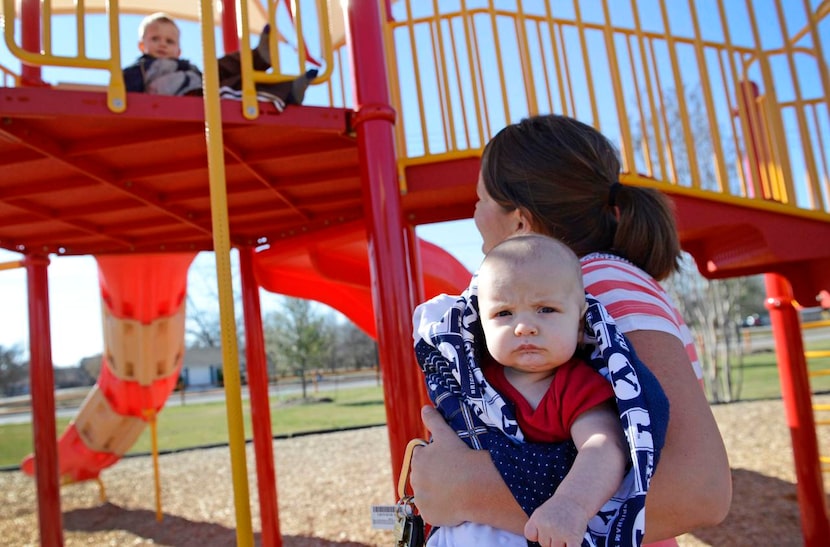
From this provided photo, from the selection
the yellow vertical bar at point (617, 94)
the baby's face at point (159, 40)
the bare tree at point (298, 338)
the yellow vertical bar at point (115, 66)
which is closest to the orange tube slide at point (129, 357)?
the baby's face at point (159, 40)

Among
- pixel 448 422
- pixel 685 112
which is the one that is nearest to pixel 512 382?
pixel 448 422

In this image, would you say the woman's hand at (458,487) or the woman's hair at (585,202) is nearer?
the woman's hand at (458,487)

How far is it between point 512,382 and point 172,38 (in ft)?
12.4

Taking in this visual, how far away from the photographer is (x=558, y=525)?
90cm

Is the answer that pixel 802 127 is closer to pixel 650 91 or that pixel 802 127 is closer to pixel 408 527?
pixel 650 91

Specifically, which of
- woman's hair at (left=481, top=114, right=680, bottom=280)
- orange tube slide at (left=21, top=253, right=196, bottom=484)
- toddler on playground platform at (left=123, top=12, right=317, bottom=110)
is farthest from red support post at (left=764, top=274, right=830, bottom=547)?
orange tube slide at (left=21, top=253, right=196, bottom=484)

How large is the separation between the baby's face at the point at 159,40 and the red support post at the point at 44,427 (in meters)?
1.98

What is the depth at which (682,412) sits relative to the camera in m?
1.03

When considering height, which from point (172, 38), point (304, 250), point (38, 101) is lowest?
point (304, 250)

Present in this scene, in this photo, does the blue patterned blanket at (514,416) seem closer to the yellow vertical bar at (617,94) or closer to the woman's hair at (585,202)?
the woman's hair at (585,202)

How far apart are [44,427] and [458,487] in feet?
14.2

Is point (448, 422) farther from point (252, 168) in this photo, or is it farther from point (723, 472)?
point (252, 168)

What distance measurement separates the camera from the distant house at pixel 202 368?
→ 73.3ft

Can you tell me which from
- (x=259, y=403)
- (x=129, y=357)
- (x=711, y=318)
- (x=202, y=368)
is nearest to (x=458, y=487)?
(x=259, y=403)
